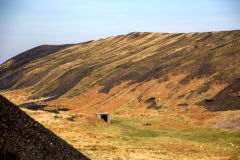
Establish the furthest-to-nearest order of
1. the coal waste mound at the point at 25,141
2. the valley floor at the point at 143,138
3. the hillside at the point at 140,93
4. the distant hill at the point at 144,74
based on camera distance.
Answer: the distant hill at the point at 144,74
the hillside at the point at 140,93
the valley floor at the point at 143,138
the coal waste mound at the point at 25,141

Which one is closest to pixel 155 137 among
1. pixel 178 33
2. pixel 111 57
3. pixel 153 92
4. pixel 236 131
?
pixel 236 131

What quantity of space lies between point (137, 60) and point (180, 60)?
56.6 feet

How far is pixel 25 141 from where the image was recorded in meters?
12.5

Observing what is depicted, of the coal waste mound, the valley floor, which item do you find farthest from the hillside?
the coal waste mound

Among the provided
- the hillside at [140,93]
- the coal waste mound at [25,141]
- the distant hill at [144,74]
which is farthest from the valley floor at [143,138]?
the distant hill at [144,74]

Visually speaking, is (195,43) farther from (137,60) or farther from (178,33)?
(178,33)

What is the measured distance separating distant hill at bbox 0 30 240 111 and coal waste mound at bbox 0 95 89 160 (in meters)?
39.3

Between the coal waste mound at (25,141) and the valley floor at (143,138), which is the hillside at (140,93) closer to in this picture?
the valley floor at (143,138)

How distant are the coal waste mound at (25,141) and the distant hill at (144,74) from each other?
39.3 metres

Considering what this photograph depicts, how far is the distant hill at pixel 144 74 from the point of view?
56750 millimetres

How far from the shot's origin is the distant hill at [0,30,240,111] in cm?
5675

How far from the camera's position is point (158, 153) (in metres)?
24.7

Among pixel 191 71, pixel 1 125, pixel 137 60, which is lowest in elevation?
pixel 1 125

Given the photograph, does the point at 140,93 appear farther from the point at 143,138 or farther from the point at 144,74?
the point at 143,138
